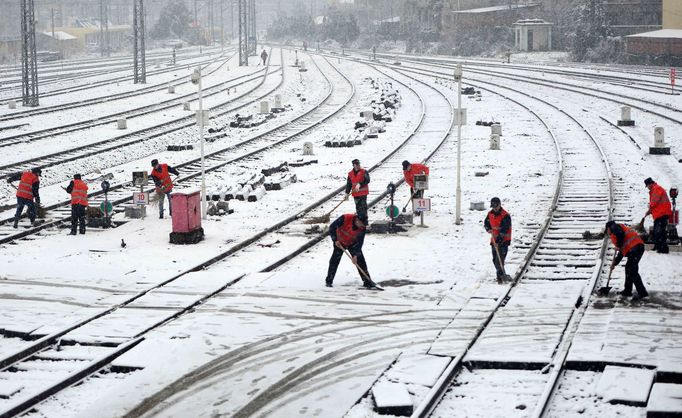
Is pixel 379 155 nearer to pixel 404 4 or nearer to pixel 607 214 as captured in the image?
pixel 607 214

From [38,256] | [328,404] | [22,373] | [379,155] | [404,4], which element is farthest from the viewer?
[404,4]

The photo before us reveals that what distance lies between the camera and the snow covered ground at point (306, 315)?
12.0 m

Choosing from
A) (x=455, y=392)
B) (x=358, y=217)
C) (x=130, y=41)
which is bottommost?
(x=455, y=392)

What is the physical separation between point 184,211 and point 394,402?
33.4 ft

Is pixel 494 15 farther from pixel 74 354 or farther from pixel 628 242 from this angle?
pixel 74 354

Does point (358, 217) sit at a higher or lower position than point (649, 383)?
higher

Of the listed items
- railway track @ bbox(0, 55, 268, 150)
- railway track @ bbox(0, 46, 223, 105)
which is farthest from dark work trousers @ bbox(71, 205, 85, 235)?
railway track @ bbox(0, 46, 223, 105)

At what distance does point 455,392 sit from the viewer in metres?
12.2

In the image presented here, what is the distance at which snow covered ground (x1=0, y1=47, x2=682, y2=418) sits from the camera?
11992 millimetres

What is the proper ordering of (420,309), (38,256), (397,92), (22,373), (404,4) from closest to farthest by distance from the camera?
(22,373) < (420,309) < (38,256) < (397,92) < (404,4)

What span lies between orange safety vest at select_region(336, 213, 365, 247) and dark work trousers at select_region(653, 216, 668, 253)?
5.92 meters

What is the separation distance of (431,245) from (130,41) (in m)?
121

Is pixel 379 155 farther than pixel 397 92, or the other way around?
pixel 397 92

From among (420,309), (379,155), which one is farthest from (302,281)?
(379,155)
